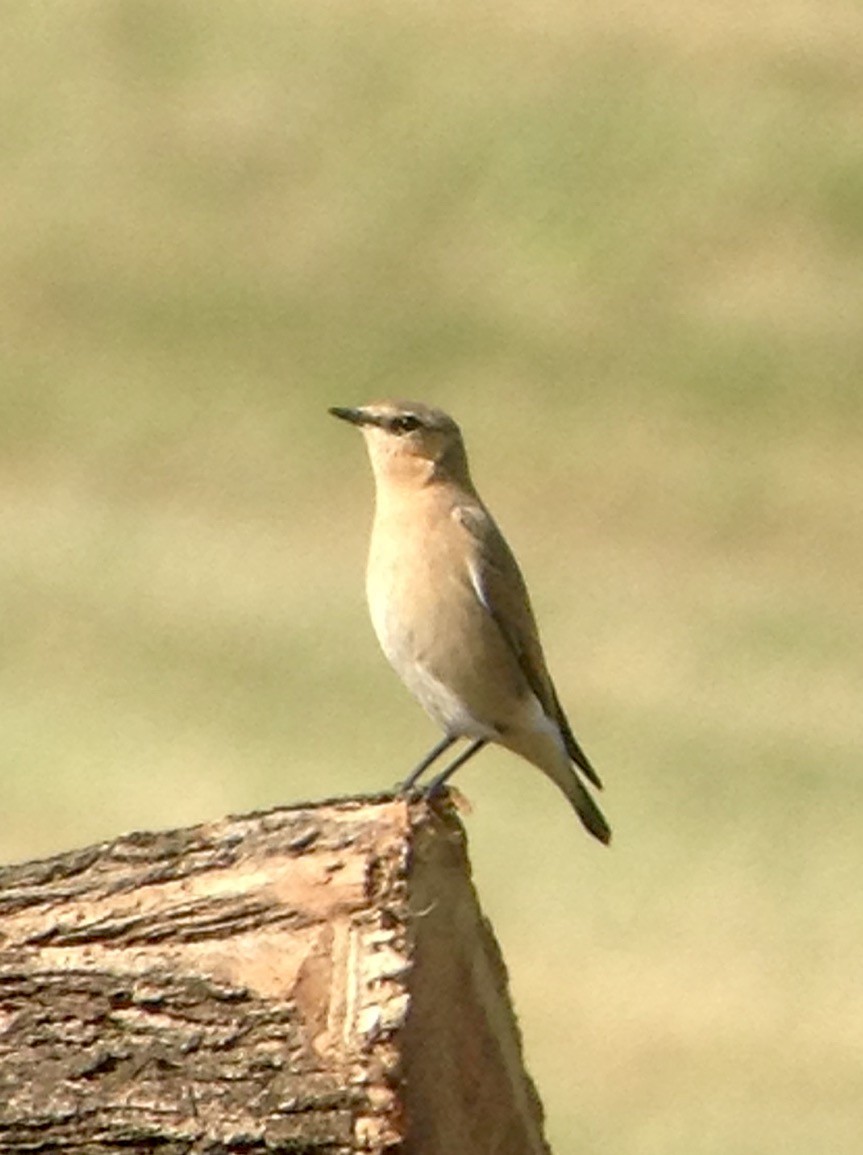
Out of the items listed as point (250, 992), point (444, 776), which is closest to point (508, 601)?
point (444, 776)

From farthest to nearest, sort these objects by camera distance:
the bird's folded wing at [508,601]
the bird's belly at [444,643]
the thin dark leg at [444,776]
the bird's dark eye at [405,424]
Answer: the bird's dark eye at [405,424] < the bird's folded wing at [508,601] < the bird's belly at [444,643] < the thin dark leg at [444,776]

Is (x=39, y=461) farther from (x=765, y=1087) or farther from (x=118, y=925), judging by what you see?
(x=118, y=925)

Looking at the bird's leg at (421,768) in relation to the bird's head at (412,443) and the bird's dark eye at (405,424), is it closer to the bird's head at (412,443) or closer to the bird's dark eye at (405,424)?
the bird's head at (412,443)

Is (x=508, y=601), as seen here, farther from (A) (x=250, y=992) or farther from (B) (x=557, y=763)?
(A) (x=250, y=992)

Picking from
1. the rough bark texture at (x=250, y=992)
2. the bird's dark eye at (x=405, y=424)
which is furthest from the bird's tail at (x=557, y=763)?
the rough bark texture at (x=250, y=992)

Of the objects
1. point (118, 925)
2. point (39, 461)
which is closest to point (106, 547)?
point (39, 461)

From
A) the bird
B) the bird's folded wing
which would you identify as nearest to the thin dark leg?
the bird

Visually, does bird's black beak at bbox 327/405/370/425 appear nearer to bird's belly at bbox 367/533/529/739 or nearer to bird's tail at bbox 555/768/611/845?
bird's belly at bbox 367/533/529/739
